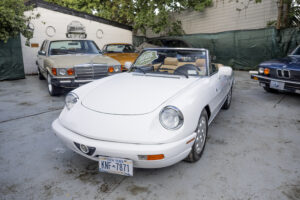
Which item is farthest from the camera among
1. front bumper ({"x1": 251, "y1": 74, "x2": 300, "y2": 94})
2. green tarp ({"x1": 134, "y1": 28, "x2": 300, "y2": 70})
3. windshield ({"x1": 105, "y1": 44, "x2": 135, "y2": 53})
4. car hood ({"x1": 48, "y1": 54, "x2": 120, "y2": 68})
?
green tarp ({"x1": 134, "y1": 28, "x2": 300, "y2": 70})

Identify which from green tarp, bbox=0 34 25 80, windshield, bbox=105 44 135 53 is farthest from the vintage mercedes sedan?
green tarp, bbox=0 34 25 80

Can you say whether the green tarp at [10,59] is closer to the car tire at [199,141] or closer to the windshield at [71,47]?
the windshield at [71,47]

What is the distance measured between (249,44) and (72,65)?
27.1 feet

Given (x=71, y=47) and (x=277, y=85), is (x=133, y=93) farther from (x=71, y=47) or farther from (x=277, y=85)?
(x=71, y=47)

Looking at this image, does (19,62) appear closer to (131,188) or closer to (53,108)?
(53,108)

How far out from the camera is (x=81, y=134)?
6.95 feet

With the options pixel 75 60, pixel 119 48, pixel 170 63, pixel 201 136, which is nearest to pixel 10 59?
pixel 119 48

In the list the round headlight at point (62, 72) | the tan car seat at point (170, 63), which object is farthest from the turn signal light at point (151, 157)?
the round headlight at point (62, 72)

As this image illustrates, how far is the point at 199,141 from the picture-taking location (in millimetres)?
2578

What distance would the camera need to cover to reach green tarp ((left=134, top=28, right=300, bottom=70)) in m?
9.27

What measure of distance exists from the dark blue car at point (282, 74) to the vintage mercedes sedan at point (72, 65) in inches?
146

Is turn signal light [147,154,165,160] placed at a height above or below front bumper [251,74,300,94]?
below

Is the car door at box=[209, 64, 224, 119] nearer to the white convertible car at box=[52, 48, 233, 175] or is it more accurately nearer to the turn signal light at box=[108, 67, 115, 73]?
the white convertible car at box=[52, 48, 233, 175]

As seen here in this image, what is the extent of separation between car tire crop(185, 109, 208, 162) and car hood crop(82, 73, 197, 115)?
452 millimetres
